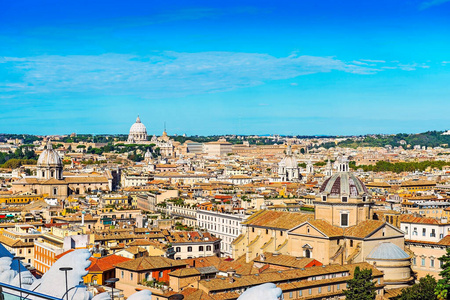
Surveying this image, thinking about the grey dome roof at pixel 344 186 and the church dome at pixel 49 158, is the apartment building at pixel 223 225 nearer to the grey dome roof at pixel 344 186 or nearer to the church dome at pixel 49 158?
the grey dome roof at pixel 344 186

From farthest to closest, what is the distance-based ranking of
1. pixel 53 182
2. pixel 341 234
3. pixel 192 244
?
pixel 53 182
pixel 192 244
pixel 341 234

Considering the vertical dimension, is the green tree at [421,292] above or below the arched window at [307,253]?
below

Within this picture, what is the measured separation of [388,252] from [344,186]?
452 cm

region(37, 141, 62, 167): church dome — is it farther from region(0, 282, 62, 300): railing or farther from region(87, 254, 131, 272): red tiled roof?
region(0, 282, 62, 300): railing

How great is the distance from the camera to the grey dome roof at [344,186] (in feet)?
117

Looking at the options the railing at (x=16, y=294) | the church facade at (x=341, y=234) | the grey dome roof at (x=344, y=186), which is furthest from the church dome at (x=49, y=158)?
the railing at (x=16, y=294)

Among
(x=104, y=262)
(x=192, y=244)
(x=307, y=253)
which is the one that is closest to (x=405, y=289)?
(x=307, y=253)

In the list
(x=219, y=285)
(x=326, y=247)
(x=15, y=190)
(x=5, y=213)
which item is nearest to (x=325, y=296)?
(x=219, y=285)

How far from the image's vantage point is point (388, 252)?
32281 mm

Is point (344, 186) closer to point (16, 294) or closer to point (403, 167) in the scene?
point (16, 294)

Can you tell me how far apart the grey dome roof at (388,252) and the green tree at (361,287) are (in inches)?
179

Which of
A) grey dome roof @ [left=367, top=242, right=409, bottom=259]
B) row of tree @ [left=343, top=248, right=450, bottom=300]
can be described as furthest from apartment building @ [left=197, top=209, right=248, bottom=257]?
row of tree @ [left=343, top=248, right=450, bottom=300]

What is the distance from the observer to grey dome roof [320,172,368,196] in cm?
3559

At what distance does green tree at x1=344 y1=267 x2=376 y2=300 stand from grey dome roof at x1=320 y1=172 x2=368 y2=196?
8.19m
